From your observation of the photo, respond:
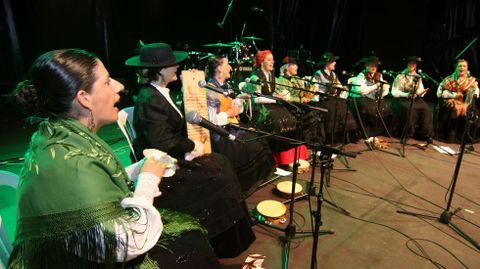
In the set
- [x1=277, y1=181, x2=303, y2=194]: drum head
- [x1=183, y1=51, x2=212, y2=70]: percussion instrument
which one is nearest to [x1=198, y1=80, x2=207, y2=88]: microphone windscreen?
[x1=277, y1=181, x2=303, y2=194]: drum head

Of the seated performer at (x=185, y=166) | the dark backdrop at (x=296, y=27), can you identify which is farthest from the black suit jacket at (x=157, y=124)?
the dark backdrop at (x=296, y=27)

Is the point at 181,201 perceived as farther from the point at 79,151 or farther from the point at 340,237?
the point at 340,237

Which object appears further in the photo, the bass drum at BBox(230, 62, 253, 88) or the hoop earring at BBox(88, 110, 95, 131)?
the bass drum at BBox(230, 62, 253, 88)

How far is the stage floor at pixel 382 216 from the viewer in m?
2.41

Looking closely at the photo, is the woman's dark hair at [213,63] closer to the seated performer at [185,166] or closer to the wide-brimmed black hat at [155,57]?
the seated performer at [185,166]

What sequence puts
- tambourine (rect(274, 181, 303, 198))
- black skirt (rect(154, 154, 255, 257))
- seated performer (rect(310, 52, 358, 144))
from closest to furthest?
black skirt (rect(154, 154, 255, 257)) < tambourine (rect(274, 181, 303, 198)) < seated performer (rect(310, 52, 358, 144))

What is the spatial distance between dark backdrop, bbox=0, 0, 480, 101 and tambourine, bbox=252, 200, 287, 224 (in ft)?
14.6

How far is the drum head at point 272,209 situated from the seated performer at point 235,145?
16.0 inches

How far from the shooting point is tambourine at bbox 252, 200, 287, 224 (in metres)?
2.82

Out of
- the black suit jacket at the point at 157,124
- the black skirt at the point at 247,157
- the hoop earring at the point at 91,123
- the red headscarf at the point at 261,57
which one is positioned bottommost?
the black skirt at the point at 247,157

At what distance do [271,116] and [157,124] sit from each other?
7.25 ft

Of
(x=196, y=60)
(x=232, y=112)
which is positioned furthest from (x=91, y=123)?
(x=196, y=60)

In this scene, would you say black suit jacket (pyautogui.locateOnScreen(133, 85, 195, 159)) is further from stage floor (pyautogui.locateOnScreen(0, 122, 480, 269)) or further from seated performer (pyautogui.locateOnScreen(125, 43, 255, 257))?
stage floor (pyautogui.locateOnScreen(0, 122, 480, 269))

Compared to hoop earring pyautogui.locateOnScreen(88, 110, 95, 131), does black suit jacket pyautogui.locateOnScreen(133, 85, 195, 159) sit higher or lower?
lower
